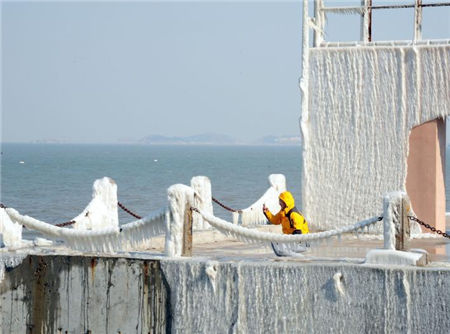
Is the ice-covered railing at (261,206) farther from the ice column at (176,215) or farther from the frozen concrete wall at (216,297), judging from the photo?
the frozen concrete wall at (216,297)

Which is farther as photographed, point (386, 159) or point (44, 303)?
point (386, 159)

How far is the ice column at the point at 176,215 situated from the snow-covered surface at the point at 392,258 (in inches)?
86.1

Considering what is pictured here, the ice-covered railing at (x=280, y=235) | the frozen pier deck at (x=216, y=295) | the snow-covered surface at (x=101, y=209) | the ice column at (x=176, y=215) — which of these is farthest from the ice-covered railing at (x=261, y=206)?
the frozen pier deck at (x=216, y=295)

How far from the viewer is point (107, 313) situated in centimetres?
1179

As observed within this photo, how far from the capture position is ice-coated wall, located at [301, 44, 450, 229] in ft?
52.6

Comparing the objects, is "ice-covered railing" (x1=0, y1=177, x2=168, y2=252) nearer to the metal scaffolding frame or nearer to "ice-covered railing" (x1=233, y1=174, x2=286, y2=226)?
"ice-covered railing" (x1=233, y1=174, x2=286, y2=226)

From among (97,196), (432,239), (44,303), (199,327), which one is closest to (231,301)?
(199,327)

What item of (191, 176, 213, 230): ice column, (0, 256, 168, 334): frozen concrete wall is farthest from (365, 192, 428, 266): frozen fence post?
(191, 176, 213, 230): ice column

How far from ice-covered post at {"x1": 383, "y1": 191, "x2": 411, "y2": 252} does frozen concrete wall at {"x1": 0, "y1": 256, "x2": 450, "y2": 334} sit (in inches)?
17.5

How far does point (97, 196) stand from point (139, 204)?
29.2m

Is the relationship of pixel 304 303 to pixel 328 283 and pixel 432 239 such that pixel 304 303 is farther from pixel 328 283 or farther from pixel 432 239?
pixel 432 239

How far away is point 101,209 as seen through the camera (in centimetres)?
1492

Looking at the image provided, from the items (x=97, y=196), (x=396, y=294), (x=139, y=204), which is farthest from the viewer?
(x=139, y=204)

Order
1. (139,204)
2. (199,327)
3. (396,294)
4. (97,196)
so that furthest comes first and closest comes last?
(139,204) → (97,196) → (199,327) → (396,294)
